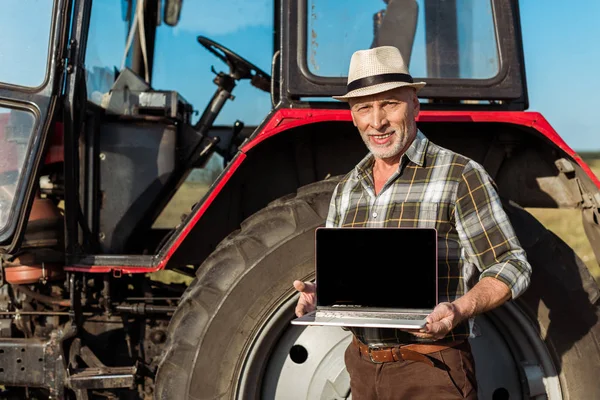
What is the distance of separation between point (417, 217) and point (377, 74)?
42 centimetres

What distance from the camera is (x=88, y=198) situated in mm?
3117

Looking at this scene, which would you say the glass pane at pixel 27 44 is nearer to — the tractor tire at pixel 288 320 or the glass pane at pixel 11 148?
the glass pane at pixel 11 148

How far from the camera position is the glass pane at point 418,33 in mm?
2654

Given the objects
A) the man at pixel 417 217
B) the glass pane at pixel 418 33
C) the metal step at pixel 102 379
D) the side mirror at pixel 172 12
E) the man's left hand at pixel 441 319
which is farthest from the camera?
the side mirror at pixel 172 12

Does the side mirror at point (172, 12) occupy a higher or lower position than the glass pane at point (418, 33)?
higher

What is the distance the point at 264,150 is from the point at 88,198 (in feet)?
2.85

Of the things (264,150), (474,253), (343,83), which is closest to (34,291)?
(264,150)

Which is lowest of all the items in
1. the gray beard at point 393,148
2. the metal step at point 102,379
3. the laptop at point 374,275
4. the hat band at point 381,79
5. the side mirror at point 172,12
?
the metal step at point 102,379

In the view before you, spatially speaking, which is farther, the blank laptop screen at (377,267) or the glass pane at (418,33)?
the glass pane at (418,33)

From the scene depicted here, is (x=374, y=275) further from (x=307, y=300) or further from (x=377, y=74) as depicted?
(x=377, y=74)

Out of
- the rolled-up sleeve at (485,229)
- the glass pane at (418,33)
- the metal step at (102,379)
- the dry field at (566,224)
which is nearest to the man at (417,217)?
the rolled-up sleeve at (485,229)

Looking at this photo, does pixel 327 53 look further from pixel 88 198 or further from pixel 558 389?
pixel 558 389

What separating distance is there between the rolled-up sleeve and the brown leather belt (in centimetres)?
26

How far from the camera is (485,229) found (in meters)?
1.81
